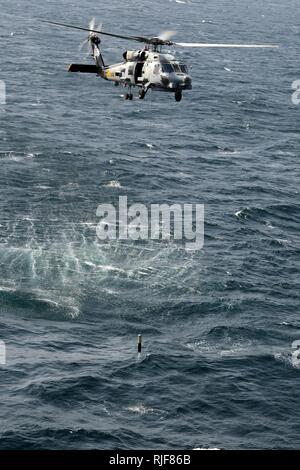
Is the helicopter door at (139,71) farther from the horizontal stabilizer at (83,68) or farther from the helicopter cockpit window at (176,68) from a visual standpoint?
the horizontal stabilizer at (83,68)

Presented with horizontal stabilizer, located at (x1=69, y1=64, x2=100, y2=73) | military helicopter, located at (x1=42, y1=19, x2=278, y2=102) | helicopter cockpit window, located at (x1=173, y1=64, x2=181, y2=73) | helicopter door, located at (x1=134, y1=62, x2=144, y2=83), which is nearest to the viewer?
military helicopter, located at (x1=42, y1=19, x2=278, y2=102)

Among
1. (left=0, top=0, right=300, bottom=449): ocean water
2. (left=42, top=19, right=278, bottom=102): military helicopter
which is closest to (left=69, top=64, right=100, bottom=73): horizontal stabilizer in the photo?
(left=42, top=19, right=278, bottom=102): military helicopter

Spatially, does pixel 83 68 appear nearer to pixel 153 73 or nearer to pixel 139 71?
pixel 139 71

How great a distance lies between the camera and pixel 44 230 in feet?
486

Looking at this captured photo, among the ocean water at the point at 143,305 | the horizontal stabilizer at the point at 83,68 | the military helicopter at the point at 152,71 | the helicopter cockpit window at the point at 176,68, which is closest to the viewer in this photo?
the ocean water at the point at 143,305

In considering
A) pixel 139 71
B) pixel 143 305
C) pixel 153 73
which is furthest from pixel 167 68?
pixel 143 305

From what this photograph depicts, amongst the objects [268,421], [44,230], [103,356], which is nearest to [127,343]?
[103,356]

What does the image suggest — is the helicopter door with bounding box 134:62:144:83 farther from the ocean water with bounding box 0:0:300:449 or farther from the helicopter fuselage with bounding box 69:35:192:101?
the ocean water with bounding box 0:0:300:449

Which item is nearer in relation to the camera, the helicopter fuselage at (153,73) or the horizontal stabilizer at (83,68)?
the helicopter fuselage at (153,73)

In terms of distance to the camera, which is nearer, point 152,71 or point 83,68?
point 152,71

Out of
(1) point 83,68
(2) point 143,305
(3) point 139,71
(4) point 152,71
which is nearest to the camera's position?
(4) point 152,71

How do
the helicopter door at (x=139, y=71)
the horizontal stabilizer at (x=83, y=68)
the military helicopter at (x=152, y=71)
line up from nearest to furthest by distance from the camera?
the military helicopter at (x=152, y=71)
the horizontal stabilizer at (x=83, y=68)
the helicopter door at (x=139, y=71)

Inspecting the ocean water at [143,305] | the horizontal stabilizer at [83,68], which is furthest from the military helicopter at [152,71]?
the ocean water at [143,305]
